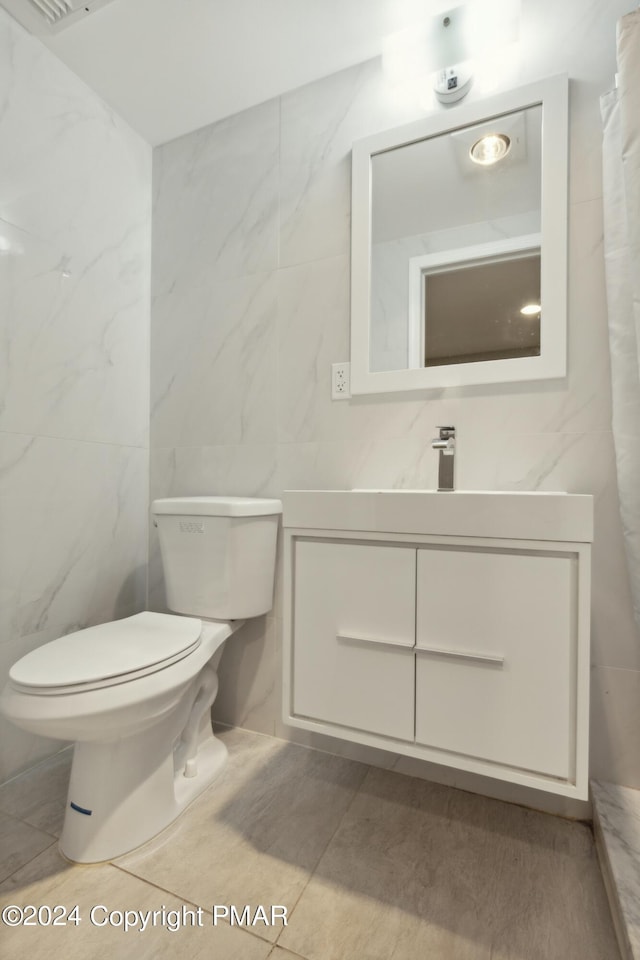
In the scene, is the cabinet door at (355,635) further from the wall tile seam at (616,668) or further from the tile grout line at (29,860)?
the tile grout line at (29,860)

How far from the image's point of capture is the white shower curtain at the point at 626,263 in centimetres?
100

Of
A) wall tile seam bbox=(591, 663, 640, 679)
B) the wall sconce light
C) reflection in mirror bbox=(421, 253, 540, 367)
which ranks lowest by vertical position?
wall tile seam bbox=(591, 663, 640, 679)

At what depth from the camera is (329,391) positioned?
1.49 m

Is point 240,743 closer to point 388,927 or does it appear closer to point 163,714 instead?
point 163,714

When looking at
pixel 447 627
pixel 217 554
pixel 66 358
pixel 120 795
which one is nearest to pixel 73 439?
pixel 66 358

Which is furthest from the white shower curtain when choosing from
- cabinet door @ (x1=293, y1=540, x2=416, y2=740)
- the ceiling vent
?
the ceiling vent

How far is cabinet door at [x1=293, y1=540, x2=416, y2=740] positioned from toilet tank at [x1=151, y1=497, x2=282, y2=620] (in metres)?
0.31

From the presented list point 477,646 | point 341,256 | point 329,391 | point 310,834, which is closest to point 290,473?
point 329,391

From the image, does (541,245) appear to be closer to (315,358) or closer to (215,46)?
(315,358)

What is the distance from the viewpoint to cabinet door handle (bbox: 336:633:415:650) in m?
0.99

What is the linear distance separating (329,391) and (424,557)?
70 centimetres

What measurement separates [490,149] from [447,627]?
1.29 m

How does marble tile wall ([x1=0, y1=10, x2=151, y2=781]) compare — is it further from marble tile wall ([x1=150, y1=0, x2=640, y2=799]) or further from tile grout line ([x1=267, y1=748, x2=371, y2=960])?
tile grout line ([x1=267, y1=748, x2=371, y2=960])

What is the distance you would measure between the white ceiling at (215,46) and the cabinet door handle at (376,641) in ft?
5.44
